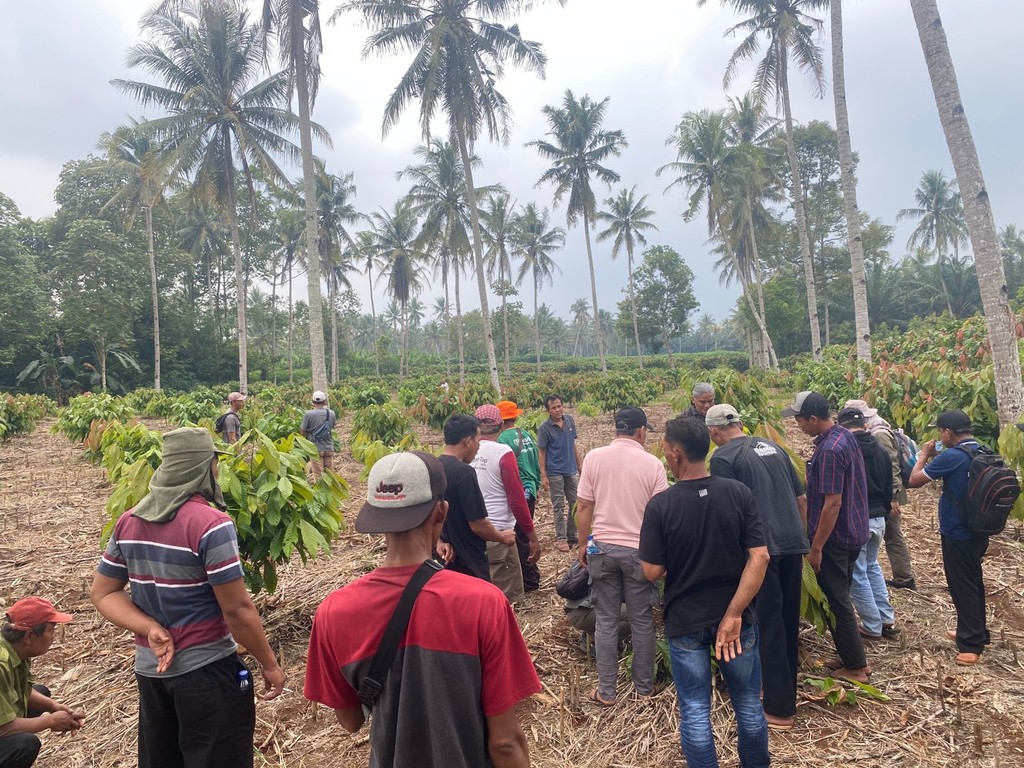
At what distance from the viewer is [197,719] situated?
7.39ft

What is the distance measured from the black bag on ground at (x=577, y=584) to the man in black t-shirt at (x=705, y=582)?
1.28m

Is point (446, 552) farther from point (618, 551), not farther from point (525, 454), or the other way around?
point (525, 454)

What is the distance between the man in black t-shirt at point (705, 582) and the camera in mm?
2557

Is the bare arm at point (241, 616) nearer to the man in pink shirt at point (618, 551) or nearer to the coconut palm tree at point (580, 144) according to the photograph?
the man in pink shirt at point (618, 551)

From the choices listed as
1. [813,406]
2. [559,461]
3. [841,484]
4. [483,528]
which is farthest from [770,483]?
[559,461]

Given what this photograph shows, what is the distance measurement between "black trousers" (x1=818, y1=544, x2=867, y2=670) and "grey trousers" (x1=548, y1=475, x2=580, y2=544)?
3.09 meters

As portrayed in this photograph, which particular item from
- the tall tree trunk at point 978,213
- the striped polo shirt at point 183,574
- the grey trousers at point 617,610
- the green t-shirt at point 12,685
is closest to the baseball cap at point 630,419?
the grey trousers at point 617,610

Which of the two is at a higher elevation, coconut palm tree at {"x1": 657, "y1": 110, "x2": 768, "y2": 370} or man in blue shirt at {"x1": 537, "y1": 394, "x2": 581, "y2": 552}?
coconut palm tree at {"x1": 657, "y1": 110, "x2": 768, "y2": 370}

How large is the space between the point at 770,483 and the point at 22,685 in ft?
11.9

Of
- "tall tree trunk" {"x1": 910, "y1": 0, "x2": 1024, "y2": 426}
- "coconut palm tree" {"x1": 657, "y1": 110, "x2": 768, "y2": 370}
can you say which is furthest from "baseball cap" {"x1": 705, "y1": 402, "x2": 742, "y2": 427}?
"coconut palm tree" {"x1": 657, "y1": 110, "x2": 768, "y2": 370}

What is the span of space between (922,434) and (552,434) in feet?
16.0

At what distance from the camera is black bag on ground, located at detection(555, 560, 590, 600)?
12.9 feet

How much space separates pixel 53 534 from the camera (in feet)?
23.5

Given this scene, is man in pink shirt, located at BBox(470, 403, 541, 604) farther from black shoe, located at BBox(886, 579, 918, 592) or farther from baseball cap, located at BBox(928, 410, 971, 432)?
black shoe, located at BBox(886, 579, 918, 592)
